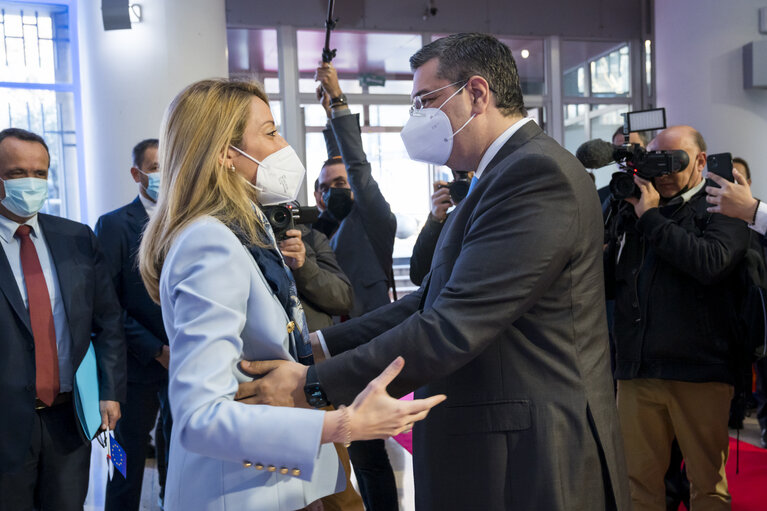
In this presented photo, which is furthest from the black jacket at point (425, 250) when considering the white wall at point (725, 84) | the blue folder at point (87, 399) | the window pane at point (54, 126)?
the window pane at point (54, 126)

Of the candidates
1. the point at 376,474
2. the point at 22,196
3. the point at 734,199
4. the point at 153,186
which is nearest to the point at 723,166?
the point at 734,199

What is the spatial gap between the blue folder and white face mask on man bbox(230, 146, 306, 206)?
1.34 metres

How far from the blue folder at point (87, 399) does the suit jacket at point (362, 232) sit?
1172mm

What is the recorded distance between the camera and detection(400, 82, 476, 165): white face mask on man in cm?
185

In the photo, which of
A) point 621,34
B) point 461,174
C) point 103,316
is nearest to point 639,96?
point 621,34

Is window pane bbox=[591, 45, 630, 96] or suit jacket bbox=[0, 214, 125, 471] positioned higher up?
window pane bbox=[591, 45, 630, 96]

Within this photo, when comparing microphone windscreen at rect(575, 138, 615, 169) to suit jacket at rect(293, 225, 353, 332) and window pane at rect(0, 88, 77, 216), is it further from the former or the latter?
window pane at rect(0, 88, 77, 216)

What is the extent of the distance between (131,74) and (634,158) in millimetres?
3382

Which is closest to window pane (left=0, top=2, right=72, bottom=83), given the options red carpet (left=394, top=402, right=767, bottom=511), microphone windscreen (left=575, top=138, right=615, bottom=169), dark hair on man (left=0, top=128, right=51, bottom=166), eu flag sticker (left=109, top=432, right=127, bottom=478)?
dark hair on man (left=0, top=128, right=51, bottom=166)

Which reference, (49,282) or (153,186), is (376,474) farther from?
(153,186)

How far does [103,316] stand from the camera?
9.20 feet

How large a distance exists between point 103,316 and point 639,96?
26.4 ft

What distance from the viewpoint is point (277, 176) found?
64.4 inches

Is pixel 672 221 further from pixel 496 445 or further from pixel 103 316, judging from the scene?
pixel 103 316
